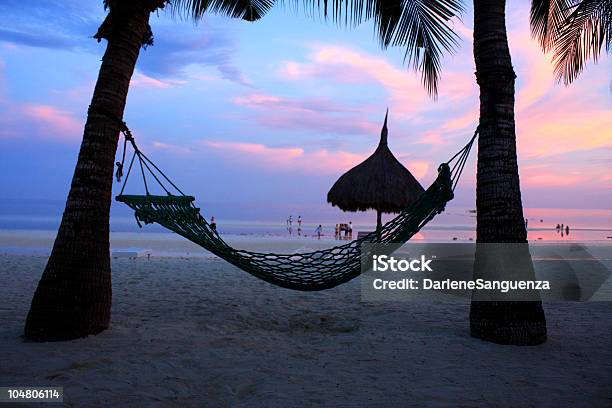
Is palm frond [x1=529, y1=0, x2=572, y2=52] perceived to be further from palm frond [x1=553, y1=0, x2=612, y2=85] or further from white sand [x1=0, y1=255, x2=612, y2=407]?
white sand [x1=0, y1=255, x2=612, y2=407]

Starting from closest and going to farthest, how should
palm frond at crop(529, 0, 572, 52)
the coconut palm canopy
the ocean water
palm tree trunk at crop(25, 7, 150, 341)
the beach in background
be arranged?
palm tree trunk at crop(25, 7, 150, 341) → palm frond at crop(529, 0, 572, 52) → the coconut palm canopy → the beach in background → the ocean water

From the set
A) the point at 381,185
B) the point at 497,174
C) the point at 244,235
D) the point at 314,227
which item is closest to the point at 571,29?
the point at 497,174

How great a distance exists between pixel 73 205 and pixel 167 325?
1140 mm

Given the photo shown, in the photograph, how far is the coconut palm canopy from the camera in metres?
8.41

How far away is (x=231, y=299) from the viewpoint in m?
5.00

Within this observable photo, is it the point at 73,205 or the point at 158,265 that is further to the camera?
A: the point at 158,265

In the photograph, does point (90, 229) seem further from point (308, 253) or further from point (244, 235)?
point (244, 235)

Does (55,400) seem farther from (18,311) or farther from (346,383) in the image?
(18,311)

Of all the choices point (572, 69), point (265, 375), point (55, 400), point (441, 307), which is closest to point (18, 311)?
point (55, 400)

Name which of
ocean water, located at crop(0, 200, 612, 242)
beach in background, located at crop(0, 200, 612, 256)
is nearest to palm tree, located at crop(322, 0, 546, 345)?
beach in background, located at crop(0, 200, 612, 256)

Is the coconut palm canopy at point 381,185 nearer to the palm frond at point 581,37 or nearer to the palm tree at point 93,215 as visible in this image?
the palm frond at point 581,37

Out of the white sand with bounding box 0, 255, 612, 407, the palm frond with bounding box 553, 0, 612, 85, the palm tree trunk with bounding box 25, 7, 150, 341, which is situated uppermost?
the palm frond with bounding box 553, 0, 612, 85

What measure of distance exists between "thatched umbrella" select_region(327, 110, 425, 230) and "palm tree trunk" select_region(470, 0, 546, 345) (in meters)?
4.66

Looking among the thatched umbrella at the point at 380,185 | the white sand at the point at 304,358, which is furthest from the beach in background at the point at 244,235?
the white sand at the point at 304,358
